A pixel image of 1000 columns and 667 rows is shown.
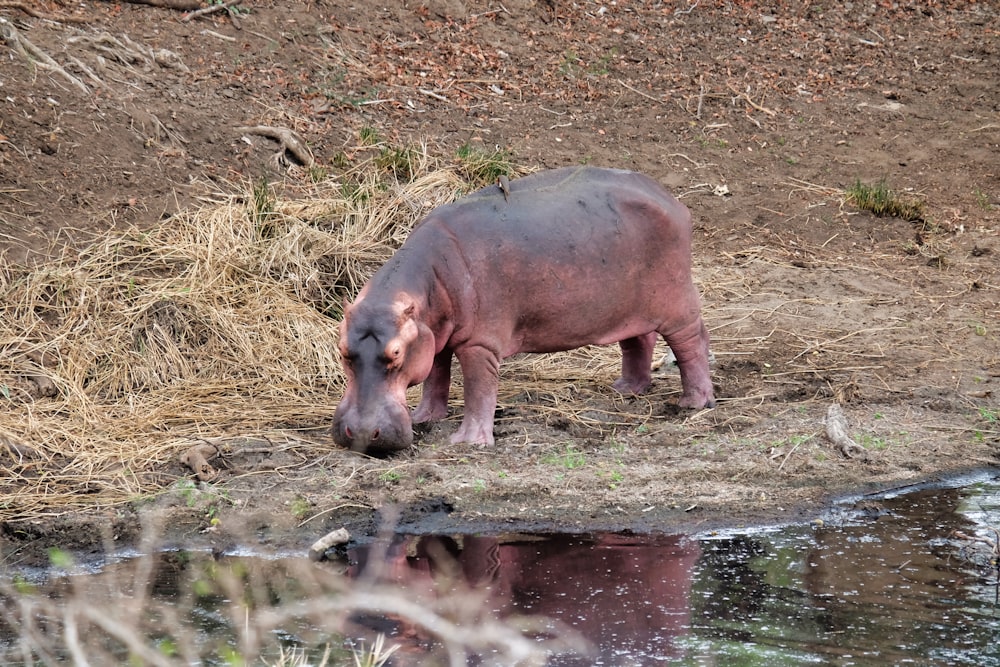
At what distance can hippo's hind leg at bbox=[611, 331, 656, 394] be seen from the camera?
308 inches

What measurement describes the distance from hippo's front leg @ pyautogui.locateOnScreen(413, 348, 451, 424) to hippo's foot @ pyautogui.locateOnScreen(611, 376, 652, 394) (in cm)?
120

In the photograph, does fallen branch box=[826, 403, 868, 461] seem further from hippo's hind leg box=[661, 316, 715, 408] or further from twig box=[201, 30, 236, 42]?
twig box=[201, 30, 236, 42]

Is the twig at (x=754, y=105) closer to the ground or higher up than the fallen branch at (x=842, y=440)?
higher up

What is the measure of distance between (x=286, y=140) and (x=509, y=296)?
4429 mm

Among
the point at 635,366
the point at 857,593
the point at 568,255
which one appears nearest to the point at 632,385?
the point at 635,366

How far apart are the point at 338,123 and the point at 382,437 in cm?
562

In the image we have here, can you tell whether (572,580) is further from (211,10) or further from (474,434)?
(211,10)

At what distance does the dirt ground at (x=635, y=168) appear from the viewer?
625 cm

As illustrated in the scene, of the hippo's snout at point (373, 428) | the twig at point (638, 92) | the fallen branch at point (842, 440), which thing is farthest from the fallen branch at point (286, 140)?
the fallen branch at point (842, 440)

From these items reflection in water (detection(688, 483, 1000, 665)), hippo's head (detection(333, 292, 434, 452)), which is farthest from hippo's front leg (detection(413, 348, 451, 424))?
reflection in water (detection(688, 483, 1000, 665))

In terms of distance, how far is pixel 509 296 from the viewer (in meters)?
6.74

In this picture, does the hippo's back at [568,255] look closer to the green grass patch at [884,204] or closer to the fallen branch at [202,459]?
the fallen branch at [202,459]

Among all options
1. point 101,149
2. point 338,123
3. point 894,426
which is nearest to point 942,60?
point 338,123

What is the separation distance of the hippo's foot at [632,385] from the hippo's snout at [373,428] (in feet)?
6.19
